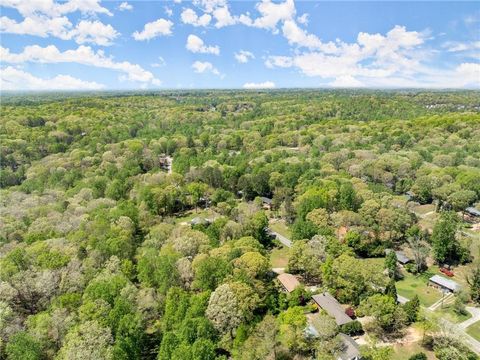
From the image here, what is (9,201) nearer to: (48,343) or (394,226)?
(48,343)

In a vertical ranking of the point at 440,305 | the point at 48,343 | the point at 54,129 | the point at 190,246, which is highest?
the point at 54,129

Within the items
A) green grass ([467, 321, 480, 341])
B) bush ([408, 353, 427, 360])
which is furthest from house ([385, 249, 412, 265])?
bush ([408, 353, 427, 360])

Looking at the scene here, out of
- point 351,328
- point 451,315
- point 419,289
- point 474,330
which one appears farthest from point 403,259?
point 351,328

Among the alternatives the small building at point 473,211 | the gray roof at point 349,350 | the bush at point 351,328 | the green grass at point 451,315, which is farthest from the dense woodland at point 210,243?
the green grass at point 451,315

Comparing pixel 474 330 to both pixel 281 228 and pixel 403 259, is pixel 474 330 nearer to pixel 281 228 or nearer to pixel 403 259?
pixel 403 259

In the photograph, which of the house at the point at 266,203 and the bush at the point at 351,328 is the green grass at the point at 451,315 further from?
the house at the point at 266,203

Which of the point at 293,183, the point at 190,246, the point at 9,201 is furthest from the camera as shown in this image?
the point at 293,183

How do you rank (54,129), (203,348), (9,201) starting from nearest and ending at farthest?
(203,348), (9,201), (54,129)

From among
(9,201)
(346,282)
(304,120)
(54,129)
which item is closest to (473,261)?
(346,282)
